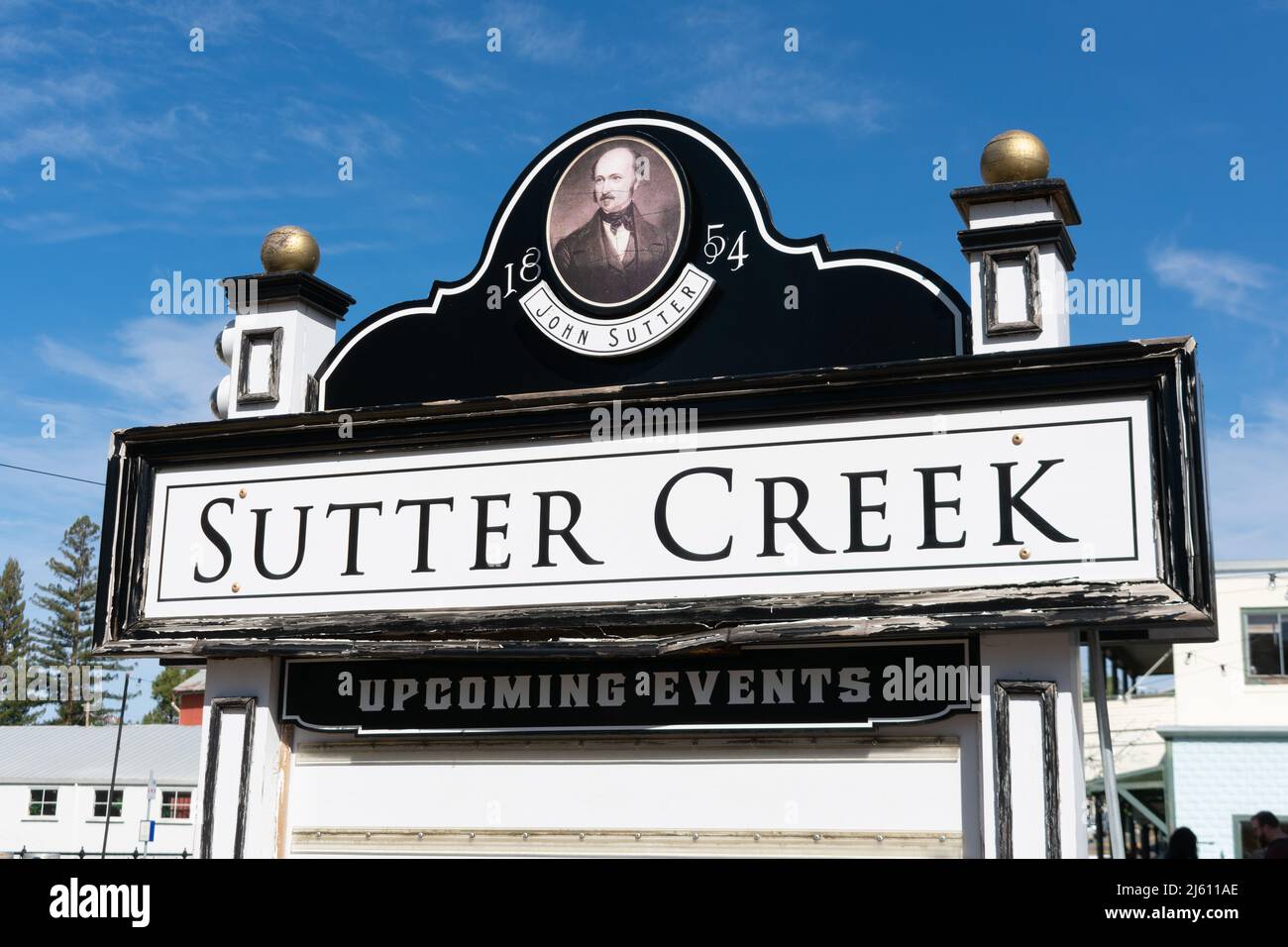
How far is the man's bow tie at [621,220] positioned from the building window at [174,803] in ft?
111

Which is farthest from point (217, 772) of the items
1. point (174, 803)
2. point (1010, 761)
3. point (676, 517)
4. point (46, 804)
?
point (46, 804)

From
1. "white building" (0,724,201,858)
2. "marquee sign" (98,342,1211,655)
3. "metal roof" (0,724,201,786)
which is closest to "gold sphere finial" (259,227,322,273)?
"marquee sign" (98,342,1211,655)

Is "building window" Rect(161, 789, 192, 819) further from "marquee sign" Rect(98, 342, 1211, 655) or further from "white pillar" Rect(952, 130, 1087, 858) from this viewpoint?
"white pillar" Rect(952, 130, 1087, 858)

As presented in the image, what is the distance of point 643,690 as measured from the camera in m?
6.47

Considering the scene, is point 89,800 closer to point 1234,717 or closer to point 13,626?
point 1234,717

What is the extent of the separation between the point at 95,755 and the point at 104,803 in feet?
6.14

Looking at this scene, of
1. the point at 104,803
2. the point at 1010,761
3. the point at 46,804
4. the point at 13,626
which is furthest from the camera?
the point at 13,626

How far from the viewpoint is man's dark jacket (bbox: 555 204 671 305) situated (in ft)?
23.1

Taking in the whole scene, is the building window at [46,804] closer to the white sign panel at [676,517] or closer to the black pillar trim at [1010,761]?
the white sign panel at [676,517]

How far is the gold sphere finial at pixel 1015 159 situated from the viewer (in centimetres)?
A: 629

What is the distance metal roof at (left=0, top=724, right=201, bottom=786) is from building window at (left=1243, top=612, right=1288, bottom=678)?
25187 mm
